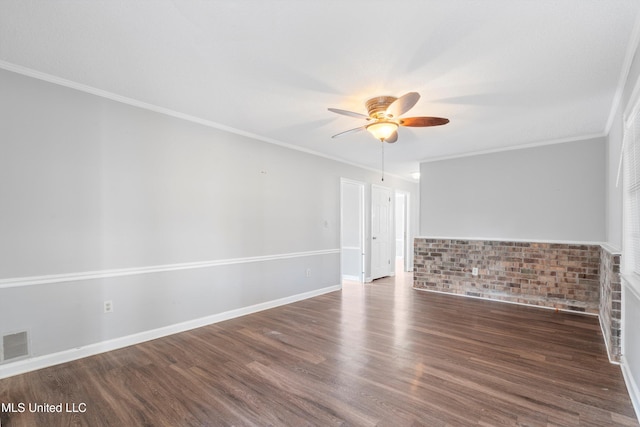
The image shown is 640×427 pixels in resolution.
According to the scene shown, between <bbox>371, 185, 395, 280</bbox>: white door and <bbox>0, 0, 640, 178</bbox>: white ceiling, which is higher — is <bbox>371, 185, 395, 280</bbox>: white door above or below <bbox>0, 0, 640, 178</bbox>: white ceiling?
below

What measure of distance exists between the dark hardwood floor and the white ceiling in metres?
2.44

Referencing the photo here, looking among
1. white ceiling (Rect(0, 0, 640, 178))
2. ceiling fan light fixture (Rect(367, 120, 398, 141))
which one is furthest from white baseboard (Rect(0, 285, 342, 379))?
ceiling fan light fixture (Rect(367, 120, 398, 141))

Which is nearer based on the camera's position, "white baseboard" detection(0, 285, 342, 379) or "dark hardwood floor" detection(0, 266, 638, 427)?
"dark hardwood floor" detection(0, 266, 638, 427)

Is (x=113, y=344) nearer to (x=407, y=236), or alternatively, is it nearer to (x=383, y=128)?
(x=383, y=128)

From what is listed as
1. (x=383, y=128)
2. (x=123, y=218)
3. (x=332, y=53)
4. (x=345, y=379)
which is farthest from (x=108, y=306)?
(x=383, y=128)

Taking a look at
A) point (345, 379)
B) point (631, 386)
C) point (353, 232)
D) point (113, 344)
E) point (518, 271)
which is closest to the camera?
point (631, 386)

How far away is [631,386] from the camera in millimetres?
2174

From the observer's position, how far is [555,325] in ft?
12.1

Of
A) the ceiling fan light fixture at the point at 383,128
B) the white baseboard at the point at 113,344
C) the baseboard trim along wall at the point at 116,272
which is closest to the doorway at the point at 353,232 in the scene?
the baseboard trim along wall at the point at 116,272

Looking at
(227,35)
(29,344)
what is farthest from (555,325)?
(29,344)

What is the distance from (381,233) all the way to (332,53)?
506cm

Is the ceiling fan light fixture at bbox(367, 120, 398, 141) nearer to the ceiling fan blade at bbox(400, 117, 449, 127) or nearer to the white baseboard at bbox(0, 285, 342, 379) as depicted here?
the ceiling fan blade at bbox(400, 117, 449, 127)

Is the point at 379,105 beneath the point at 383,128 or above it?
above

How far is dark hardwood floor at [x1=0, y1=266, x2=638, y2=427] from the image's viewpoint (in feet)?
6.46
